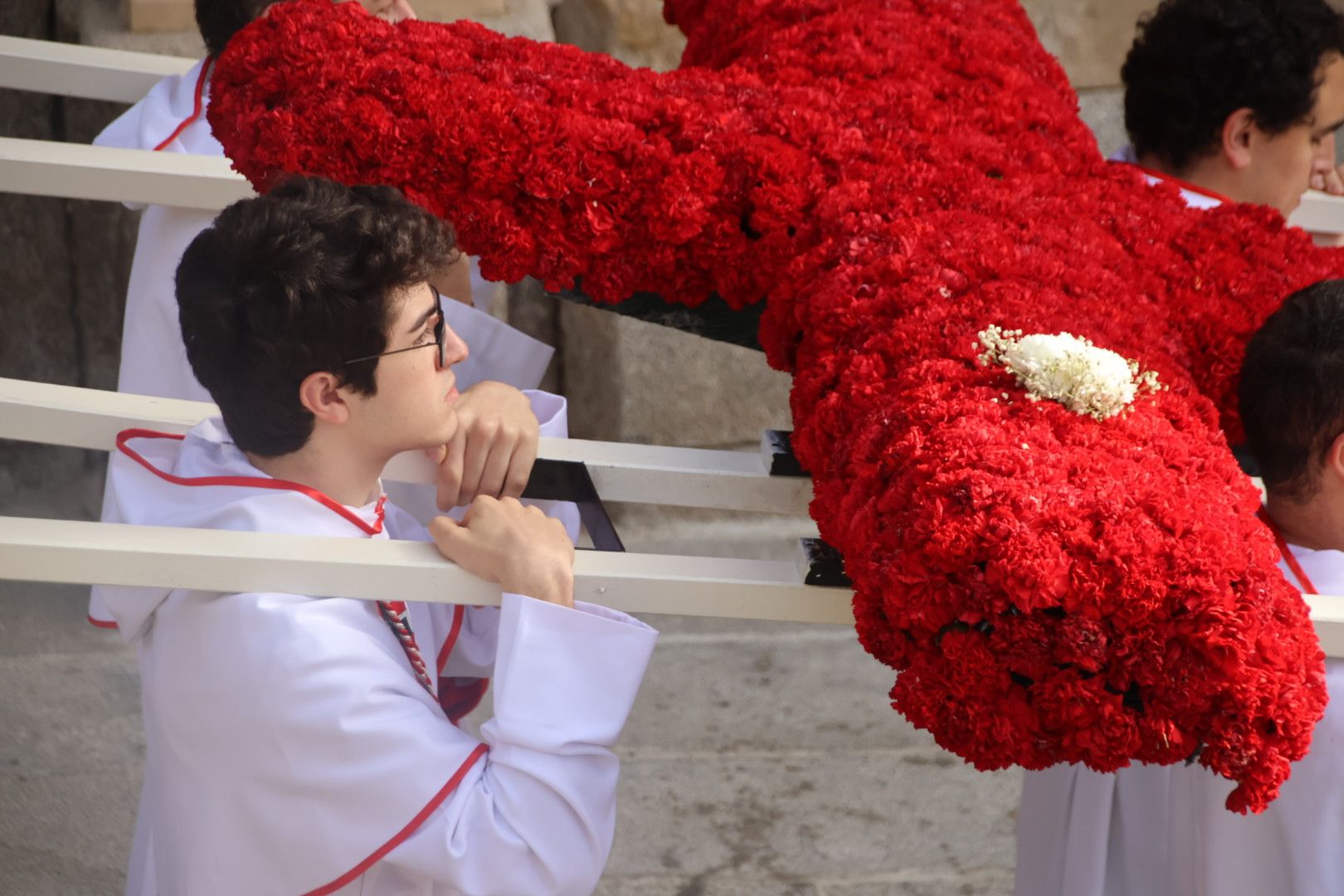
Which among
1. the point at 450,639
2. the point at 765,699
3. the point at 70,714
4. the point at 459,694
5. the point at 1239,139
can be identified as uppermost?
the point at 1239,139

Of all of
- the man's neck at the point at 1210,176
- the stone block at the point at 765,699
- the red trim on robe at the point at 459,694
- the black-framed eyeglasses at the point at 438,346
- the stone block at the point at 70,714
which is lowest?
the stone block at the point at 70,714

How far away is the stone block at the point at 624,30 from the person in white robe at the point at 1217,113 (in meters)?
1.50

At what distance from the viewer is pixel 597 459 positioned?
5.16 ft

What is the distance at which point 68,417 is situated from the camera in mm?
1576

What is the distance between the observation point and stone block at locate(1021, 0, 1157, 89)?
3832 millimetres

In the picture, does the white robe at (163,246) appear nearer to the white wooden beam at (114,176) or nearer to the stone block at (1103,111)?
the white wooden beam at (114,176)

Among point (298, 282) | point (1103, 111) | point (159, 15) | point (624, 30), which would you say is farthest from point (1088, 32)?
point (298, 282)

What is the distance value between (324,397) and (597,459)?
0.30 metres

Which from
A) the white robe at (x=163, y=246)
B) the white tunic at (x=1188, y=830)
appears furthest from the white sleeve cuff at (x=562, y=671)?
the white robe at (x=163, y=246)

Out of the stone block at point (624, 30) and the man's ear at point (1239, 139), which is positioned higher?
the man's ear at point (1239, 139)

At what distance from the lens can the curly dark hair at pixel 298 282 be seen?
139 cm

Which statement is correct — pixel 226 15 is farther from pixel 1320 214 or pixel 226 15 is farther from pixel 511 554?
pixel 1320 214

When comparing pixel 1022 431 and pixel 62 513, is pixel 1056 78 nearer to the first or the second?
pixel 1022 431

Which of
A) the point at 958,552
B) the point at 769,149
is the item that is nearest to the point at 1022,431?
the point at 958,552
